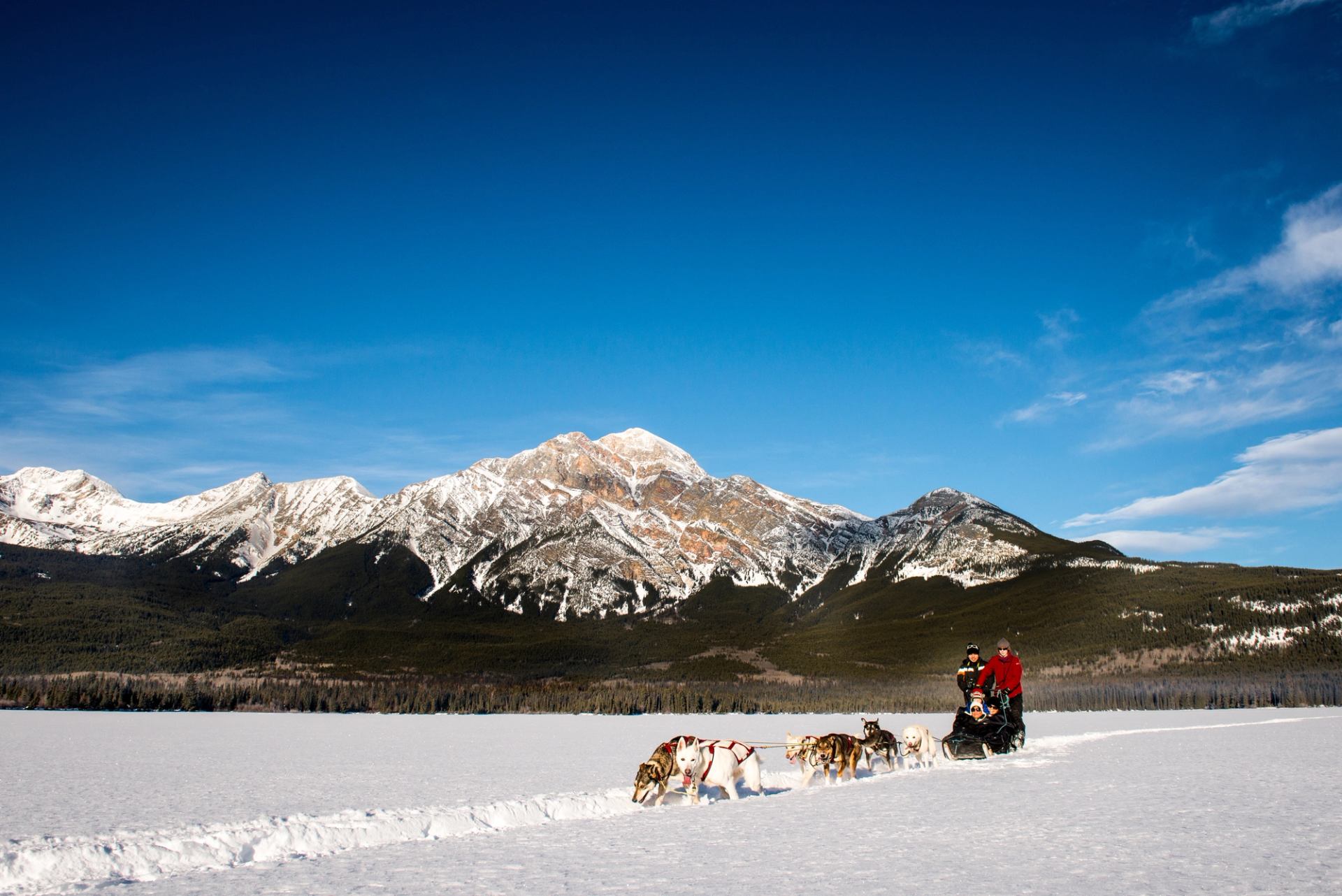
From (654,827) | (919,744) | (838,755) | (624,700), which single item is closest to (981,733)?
(919,744)

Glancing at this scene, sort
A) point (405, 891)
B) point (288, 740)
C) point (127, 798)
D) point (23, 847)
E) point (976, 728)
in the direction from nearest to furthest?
1. point (405, 891)
2. point (23, 847)
3. point (127, 798)
4. point (976, 728)
5. point (288, 740)

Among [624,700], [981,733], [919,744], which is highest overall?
[981,733]

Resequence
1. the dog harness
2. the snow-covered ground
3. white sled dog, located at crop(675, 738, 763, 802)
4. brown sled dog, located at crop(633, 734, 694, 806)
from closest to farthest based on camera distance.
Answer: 1. the snow-covered ground
2. white sled dog, located at crop(675, 738, 763, 802)
3. brown sled dog, located at crop(633, 734, 694, 806)
4. the dog harness

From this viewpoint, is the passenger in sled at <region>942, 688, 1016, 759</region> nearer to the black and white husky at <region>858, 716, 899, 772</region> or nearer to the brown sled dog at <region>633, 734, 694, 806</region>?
the black and white husky at <region>858, 716, 899, 772</region>

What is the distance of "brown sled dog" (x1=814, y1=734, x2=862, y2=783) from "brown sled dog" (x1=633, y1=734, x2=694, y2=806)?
513 centimetres

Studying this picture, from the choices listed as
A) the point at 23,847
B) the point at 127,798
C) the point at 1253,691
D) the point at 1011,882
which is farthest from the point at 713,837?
the point at 1253,691

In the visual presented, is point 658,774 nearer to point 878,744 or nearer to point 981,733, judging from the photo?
point 878,744

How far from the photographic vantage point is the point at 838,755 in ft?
68.1

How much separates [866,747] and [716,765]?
7.13 meters

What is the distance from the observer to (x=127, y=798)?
58.3ft

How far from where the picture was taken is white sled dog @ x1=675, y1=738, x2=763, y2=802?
16688mm

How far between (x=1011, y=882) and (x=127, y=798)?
18.0 metres

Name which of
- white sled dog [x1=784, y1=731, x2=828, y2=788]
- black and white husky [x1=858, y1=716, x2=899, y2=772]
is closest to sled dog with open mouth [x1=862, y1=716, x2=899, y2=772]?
black and white husky [x1=858, y1=716, x2=899, y2=772]

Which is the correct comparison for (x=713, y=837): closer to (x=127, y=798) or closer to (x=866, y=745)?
(x=866, y=745)
